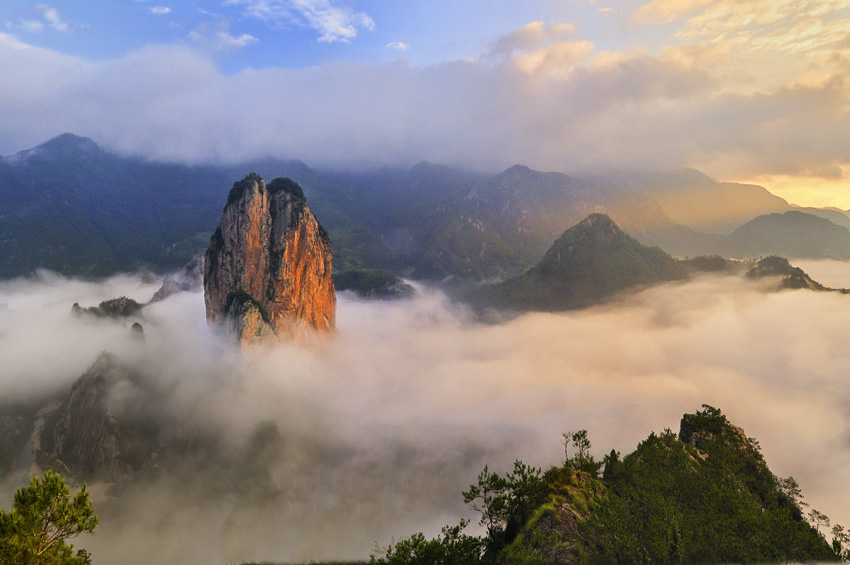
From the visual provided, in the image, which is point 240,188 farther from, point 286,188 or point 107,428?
point 107,428

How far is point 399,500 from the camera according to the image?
16325cm

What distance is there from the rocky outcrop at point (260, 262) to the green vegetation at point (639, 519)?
4584 inches

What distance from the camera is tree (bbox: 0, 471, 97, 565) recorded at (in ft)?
99.3

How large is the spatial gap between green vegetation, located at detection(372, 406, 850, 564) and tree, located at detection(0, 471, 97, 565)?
105 ft

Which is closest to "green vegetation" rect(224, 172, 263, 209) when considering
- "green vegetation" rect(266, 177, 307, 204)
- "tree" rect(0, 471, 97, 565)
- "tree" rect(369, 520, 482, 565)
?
"green vegetation" rect(266, 177, 307, 204)

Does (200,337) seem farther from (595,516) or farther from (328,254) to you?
(595,516)

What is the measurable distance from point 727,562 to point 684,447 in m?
27.9

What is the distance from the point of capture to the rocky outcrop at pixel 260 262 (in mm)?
158875

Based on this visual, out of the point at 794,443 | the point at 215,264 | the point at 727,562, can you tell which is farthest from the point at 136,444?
the point at 794,443

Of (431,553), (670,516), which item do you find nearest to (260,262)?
(431,553)

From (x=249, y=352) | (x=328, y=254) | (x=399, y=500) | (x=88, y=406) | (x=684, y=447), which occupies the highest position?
(x=328, y=254)

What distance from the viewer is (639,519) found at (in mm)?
62438

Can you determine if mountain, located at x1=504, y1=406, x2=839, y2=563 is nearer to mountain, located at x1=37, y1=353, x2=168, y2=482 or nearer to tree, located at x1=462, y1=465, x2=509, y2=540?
tree, located at x1=462, y1=465, x2=509, y2=540

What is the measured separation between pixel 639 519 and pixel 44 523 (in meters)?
69.2
